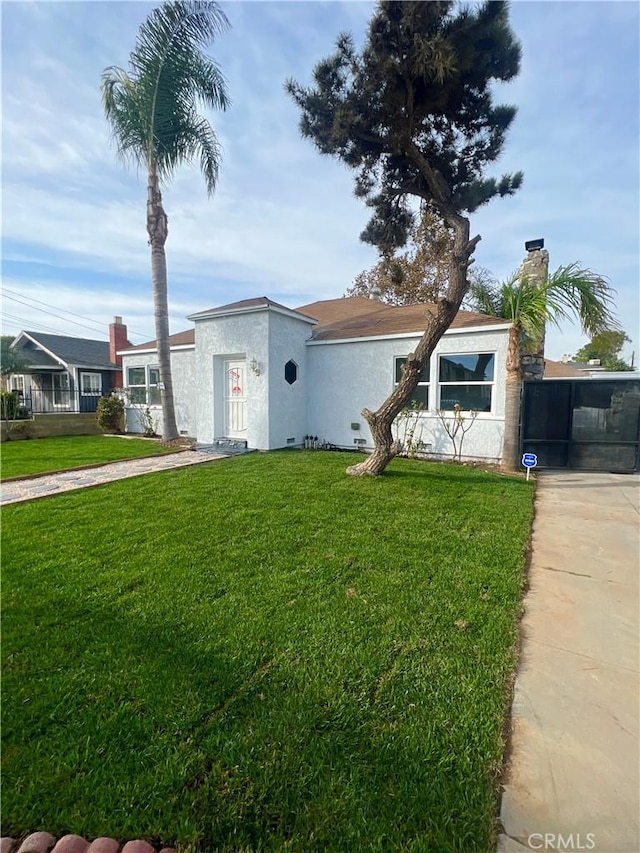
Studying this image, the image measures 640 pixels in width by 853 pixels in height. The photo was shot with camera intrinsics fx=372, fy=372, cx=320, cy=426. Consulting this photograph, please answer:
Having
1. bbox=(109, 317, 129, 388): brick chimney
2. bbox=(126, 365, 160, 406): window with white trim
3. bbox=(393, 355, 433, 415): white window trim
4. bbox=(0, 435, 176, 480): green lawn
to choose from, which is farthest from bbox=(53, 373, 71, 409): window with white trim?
bbox=(393, 355, 433, 415): white window trim

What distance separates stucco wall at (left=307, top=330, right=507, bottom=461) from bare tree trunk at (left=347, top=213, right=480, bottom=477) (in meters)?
2.18

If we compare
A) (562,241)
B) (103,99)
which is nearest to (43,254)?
→ (103,99)

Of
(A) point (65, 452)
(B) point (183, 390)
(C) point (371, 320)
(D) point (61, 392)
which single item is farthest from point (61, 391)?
(C) point (371, 320)

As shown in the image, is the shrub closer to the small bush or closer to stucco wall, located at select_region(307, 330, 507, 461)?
the small bush

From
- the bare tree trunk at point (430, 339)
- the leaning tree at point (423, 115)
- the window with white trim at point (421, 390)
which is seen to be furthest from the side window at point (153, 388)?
the bare tree trunk at point (430, 339)

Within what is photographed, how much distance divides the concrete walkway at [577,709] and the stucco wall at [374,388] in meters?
5.04

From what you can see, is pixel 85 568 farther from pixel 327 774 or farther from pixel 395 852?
pixel 395 852

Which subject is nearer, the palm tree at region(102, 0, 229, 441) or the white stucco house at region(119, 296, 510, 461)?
the white stucco house at region(119, 296, 510, 461)

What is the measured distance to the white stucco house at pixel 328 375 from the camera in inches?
364

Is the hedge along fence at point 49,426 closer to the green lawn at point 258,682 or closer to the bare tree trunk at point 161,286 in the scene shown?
the bare tree trunk at point 161,286

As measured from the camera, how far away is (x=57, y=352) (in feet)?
69.4

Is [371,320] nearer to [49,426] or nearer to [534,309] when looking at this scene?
[534,309]

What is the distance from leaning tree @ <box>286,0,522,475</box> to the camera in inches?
252

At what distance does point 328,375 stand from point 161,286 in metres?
5.58
